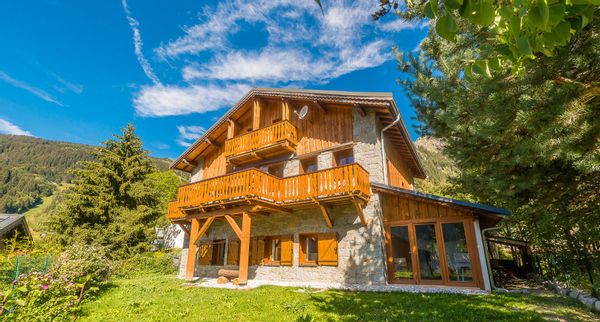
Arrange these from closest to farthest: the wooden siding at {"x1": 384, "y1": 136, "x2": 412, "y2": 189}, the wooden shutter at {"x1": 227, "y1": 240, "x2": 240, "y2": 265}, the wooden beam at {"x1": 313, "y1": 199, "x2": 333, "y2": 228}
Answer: the wooden beam at {"x1": 313, "y1": 199, "x2": 333, "y2": 228} → the wooden siding at {"x1": 384, "y1": 136, "x2": 412, "y2": 189} → the wooden shutter at {"x1": 227, "y1": 240, "x2": 240, "y2": 265}

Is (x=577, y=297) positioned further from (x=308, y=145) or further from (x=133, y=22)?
(x=133, y=22)

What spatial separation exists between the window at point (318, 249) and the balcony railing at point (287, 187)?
1.82m

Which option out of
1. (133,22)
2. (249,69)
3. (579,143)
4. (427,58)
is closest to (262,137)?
(249,69)

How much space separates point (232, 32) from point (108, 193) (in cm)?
1441

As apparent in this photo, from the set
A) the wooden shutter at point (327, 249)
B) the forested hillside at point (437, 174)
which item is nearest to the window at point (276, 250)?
the wooden shutter at point (327, 249)

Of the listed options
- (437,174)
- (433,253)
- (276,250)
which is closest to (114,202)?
(276,250)

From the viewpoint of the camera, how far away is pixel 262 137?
14297 millimetres

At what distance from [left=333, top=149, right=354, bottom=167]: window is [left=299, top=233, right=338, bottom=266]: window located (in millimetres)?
3197

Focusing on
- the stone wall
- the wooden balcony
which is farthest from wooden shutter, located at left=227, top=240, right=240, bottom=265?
the wooden balcony

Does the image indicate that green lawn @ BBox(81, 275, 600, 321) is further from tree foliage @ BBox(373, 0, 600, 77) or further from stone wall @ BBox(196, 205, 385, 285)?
tree foliage @ BBox(373, 0, 600, 77)

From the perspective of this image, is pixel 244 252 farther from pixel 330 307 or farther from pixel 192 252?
pixel 330 307

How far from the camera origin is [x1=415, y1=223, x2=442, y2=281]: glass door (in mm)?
10227

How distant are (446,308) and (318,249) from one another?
591 centimetres

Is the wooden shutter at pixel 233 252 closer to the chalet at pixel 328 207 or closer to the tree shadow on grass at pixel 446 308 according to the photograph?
the chalet at pixel 328 207
